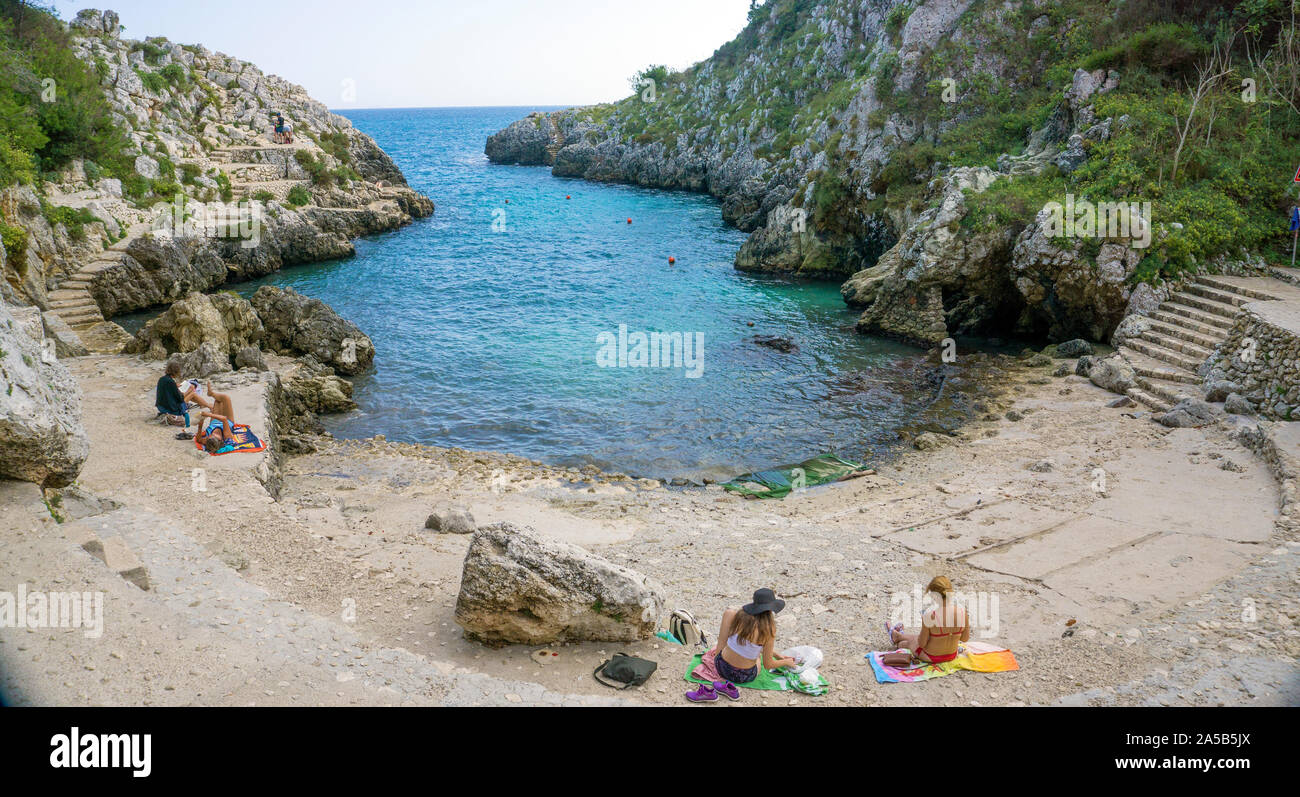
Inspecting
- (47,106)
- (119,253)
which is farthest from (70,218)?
(47,106)

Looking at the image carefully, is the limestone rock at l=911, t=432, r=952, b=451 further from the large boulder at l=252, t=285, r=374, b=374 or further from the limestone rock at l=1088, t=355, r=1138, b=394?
the large boulder at l=252, t=285, r=374, b=374

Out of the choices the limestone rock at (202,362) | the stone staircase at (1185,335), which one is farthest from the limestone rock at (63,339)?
the stone staircase at (1185,335)

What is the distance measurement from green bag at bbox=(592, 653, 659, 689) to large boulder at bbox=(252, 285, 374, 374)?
2067 cm

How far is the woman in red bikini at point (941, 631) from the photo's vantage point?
9141 mm

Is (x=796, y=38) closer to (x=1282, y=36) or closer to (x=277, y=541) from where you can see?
(x=1282, y=36)

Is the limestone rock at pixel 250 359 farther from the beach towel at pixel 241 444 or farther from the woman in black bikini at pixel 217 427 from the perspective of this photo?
the beach towel at pixel 241 444

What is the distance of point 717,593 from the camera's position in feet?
39.3

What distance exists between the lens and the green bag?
8.68 metres

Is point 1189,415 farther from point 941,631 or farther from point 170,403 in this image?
point 170,403

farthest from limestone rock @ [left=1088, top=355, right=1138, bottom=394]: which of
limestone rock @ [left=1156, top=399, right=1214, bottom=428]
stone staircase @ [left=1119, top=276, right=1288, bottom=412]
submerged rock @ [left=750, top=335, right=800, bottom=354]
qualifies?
submerged rock @ [left=750, top=335, right=800, bottom=354]

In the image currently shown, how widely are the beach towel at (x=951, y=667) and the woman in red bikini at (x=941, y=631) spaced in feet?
0.32

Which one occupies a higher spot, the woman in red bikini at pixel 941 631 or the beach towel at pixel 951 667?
the woman in red bikini at pixel 941 631

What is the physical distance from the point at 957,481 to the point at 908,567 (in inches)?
209
